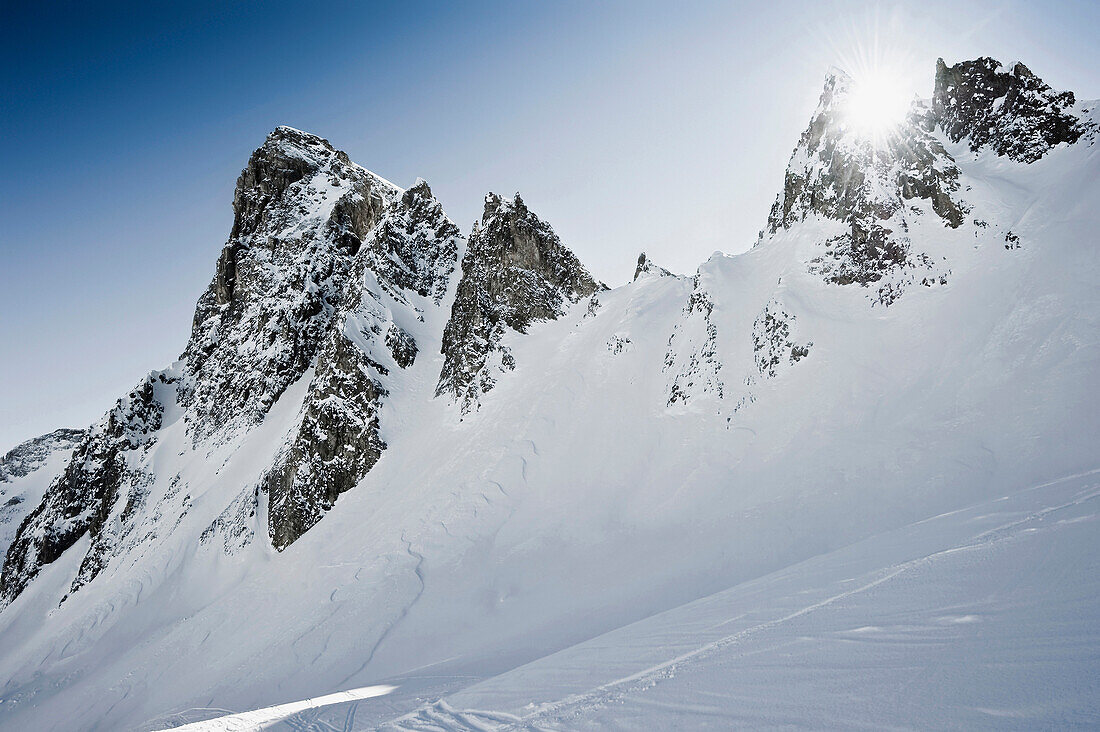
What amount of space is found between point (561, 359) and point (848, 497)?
2347 centimetres

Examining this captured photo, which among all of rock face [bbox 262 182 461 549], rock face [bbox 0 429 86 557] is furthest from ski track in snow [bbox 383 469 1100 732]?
rock face [bbox 0 429 86 557]

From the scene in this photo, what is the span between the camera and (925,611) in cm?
533

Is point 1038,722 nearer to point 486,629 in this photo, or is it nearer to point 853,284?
point 486,629

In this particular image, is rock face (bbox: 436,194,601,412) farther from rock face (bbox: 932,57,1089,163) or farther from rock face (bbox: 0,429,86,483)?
rock face (bbox: 0,429,86,483)

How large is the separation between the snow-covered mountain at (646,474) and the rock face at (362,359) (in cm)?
28

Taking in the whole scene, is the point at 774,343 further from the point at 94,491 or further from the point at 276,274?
the point at 94,491

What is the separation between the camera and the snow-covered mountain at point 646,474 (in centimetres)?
734

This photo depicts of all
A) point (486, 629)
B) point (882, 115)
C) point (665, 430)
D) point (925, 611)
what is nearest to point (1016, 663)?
point (925, 611)

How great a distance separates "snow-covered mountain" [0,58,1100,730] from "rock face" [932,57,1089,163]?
17 cm

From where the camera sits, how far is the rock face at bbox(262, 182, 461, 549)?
122ft

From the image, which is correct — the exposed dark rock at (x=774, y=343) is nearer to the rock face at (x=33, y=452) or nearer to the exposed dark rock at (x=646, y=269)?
the exposed dark rock at (x=646, y=269)

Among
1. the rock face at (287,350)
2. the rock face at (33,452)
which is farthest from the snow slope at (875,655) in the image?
the rock face at (33,452)

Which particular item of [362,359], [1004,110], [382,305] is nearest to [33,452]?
[382,305]

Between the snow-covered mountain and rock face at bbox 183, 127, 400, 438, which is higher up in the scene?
rock face at bbox 183, 127, 400, 438
